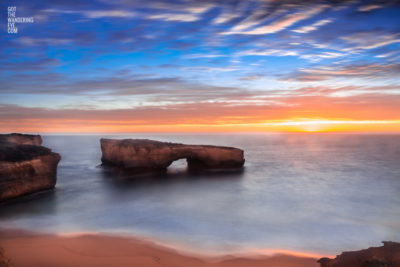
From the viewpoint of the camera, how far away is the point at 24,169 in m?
18.8

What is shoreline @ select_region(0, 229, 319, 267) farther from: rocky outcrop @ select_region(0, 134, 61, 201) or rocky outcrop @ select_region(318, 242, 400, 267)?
rocky outcrop @ select_region(0, 134, 61, 201)

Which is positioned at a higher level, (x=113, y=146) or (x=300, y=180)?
(x=113, y=146)

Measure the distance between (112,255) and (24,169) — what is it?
11357mm

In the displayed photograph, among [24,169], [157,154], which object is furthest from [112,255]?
[157,154]

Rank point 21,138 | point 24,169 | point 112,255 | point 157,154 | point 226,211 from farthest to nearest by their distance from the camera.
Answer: point 21,138, point 157,154, point 24,169, point 226,211, point 112,255

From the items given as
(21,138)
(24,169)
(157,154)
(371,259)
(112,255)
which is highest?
(21,138)

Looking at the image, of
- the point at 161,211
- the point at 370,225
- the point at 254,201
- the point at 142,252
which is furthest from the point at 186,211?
the point at 370,225

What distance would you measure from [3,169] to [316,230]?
1765cm

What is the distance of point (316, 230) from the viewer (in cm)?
1454

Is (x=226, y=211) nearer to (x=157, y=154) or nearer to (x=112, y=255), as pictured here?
(x=112, y=255)

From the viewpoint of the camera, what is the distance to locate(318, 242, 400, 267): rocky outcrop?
9.29m

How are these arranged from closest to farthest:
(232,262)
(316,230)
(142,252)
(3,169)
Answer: (232,262)
(142,252)
(316,230)
(3,169)

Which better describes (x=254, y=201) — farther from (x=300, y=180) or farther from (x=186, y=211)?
(x=300, y=180)

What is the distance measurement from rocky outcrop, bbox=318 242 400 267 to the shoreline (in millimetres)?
697
